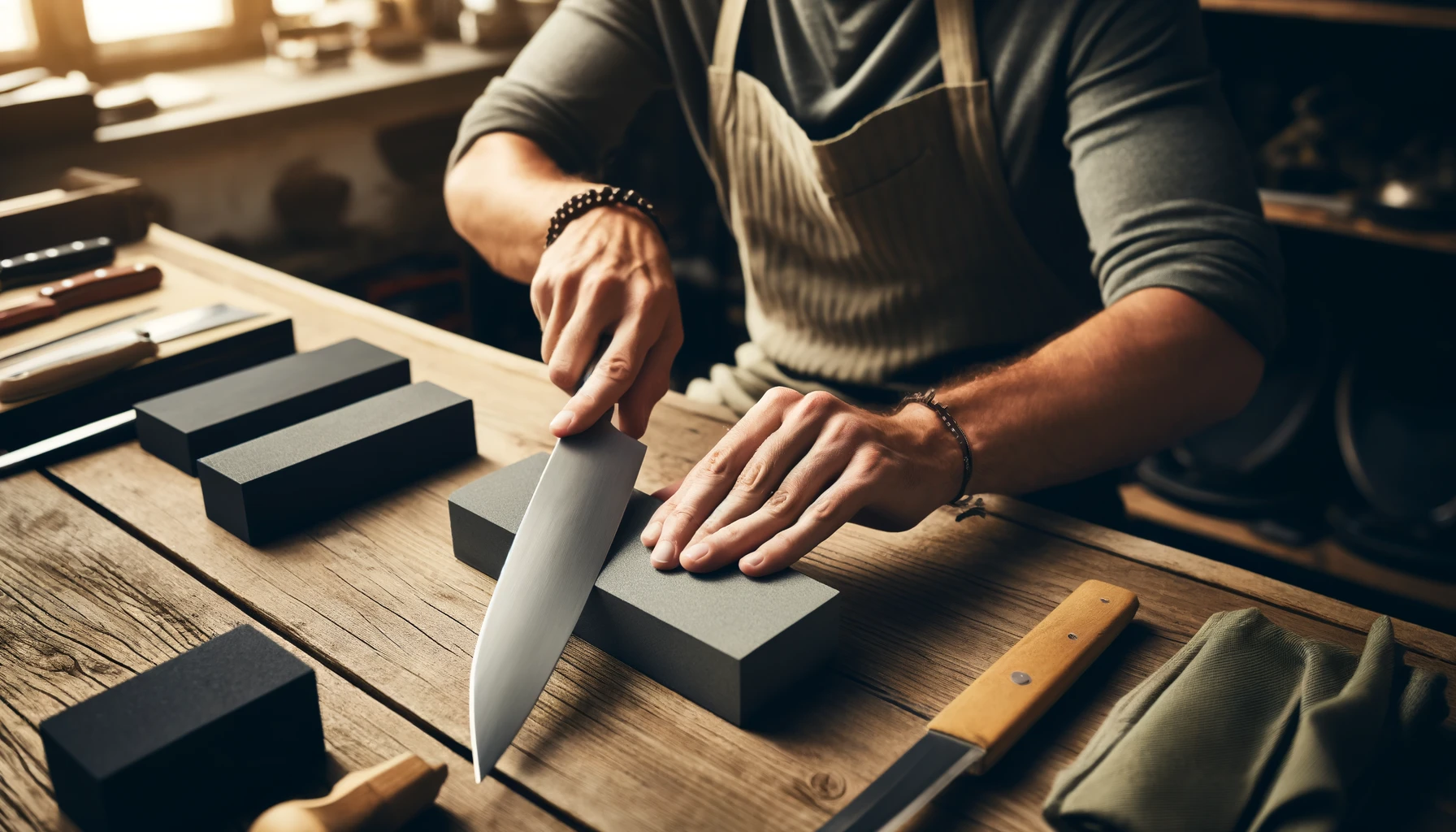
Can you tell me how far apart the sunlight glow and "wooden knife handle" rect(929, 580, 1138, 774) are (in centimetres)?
222

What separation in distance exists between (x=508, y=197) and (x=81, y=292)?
470mm

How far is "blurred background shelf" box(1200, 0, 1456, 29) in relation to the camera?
1655mm

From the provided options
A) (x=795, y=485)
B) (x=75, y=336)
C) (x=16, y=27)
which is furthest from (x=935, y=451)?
(x=16, y=27)

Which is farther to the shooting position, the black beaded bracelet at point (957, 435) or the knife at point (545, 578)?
the black beaded bracelet at point (957, 435)

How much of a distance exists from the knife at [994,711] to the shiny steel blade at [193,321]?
85 cm

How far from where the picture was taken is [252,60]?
7.94ft

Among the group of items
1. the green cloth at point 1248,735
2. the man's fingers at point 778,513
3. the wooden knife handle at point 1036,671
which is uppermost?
the man's fingers at point 778,513

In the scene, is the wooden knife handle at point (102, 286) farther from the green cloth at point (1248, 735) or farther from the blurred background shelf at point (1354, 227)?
the blurred background shelf at point (1354, 227)

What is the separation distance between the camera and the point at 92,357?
0.99 m

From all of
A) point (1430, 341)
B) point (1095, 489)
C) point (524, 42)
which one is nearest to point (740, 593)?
point (1095, 489)

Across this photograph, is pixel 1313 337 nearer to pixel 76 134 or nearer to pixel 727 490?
pixel 727 490

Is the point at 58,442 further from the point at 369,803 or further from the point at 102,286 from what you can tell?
the point at 369,803

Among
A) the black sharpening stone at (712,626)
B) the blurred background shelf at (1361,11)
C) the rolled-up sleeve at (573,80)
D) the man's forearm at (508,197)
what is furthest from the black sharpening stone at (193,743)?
the blurred background shelf at (1361,11)

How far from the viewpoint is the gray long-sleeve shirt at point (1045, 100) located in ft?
3.22
